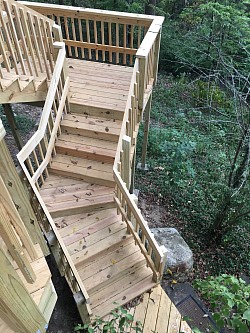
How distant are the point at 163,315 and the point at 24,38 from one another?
13.4 feet

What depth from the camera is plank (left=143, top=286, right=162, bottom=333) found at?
153 inches

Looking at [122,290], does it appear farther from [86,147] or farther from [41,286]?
[41,286]

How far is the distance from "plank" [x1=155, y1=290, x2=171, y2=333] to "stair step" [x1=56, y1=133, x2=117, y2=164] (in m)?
2.12

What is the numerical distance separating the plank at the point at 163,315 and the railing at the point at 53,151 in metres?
0.93

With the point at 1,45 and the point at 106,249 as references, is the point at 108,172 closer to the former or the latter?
the point at 106,249

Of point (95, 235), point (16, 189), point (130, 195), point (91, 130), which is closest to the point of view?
point (16, 189)

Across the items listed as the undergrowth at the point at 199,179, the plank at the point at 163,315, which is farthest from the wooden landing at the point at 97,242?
the undergrowth at the point at 199,179

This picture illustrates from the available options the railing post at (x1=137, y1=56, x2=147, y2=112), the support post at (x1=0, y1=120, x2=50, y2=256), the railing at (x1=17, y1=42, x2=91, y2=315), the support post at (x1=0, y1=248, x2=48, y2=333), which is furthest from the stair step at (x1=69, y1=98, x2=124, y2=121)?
the support post at (x1=0, y1=248, x2=48, y2=333)

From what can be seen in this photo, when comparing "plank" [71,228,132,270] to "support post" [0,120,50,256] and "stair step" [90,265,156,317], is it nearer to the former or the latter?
"stair step" [90,265,156,317]

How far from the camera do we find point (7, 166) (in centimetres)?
116

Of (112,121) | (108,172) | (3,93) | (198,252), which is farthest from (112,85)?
(198,252)

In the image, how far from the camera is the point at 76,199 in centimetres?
450

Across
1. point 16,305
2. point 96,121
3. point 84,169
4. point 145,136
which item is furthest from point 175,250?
point 16,305

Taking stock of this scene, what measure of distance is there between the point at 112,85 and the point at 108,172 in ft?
5.45
